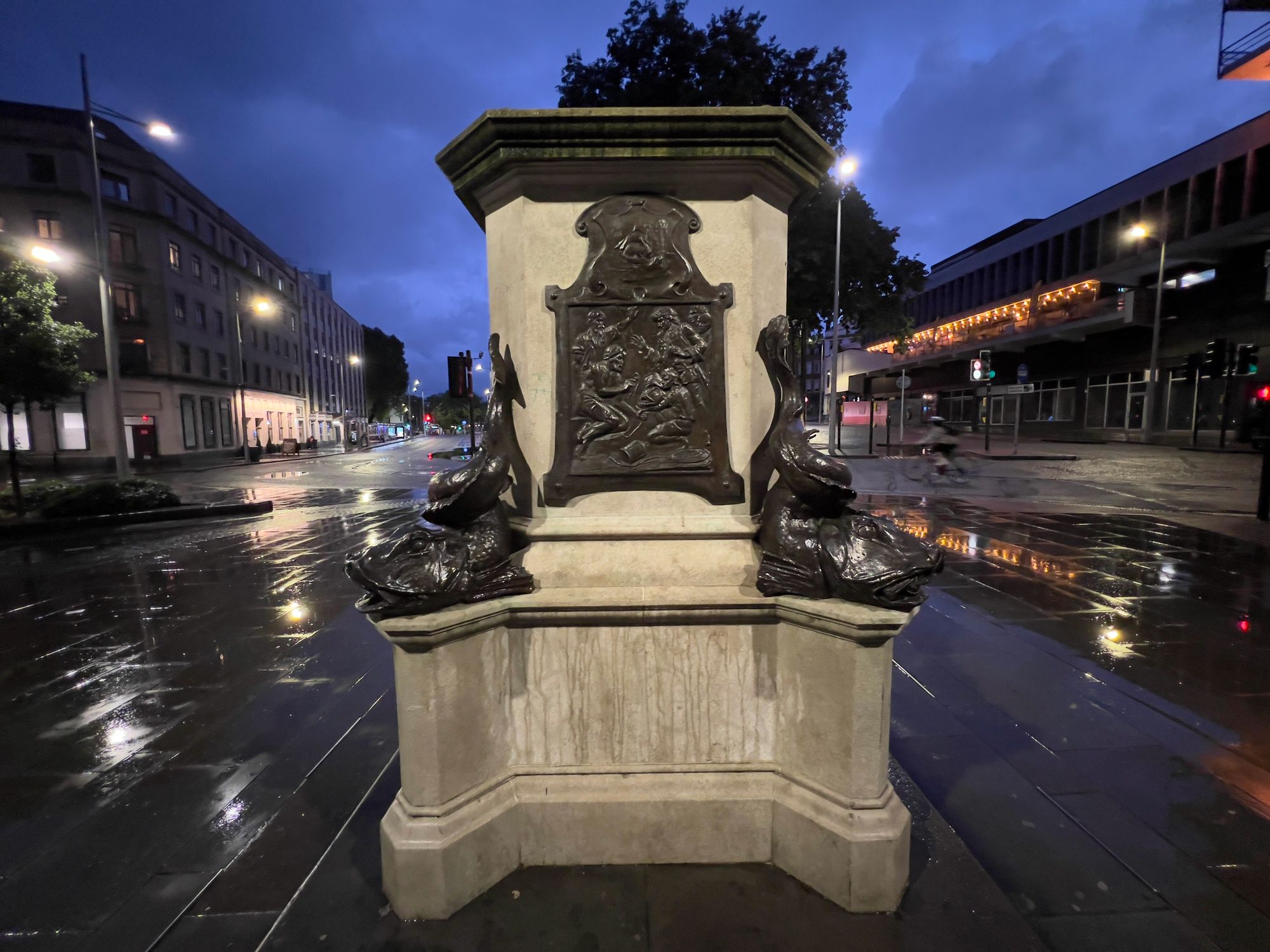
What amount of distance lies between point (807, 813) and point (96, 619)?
615 cm

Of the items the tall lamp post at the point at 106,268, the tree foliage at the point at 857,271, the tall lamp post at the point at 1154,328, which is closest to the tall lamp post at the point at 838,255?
the tree foliage at the point at 857,271

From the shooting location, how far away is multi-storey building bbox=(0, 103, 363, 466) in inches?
1022

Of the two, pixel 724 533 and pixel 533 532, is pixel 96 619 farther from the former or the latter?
pixel 724 533

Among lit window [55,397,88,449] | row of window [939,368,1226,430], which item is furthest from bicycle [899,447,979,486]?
lit window [55,397,88,449]

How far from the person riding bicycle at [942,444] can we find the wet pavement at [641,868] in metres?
8.79

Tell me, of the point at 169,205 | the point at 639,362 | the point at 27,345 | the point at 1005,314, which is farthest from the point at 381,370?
the point at 639,362

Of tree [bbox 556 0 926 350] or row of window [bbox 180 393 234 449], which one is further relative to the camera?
row of window [bbox 180 393 234 449]

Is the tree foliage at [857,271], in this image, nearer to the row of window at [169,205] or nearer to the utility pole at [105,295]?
the utility pole at [105,295]

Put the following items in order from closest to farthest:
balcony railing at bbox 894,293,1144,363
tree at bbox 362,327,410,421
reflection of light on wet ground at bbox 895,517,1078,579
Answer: reflection of light on wet ground at bbox 895,517,1078,579 < balcony railing at bbox 894,293,1144,363 < tree at bbox 362,327,410,421

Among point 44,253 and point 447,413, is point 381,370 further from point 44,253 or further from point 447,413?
point 44,253

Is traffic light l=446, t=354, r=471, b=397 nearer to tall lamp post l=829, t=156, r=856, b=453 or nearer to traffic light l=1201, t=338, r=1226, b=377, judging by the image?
tall lamp post l=829, t=156, r=856, b=453

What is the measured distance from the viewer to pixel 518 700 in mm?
2111

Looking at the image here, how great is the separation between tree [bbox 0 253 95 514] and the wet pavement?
6.26 m

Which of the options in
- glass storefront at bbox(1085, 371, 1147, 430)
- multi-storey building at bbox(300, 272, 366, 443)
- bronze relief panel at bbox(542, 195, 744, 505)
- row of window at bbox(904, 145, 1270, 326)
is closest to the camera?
bronze relief panel at bbox(542, 195, 744, 505)
